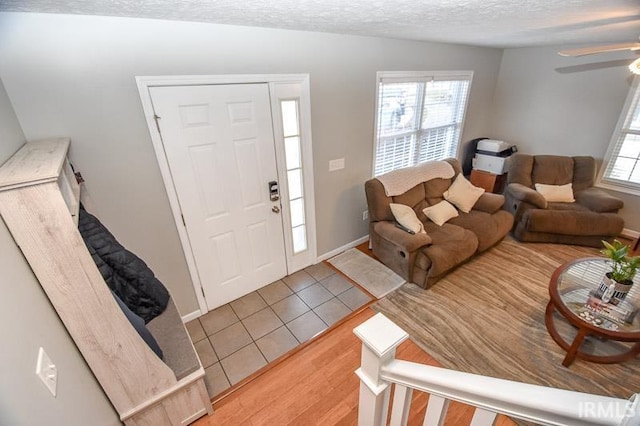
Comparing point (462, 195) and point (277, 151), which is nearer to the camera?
point (277, 151)

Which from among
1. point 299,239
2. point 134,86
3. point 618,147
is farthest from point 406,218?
point 618,147

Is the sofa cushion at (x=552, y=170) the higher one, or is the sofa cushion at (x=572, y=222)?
the sofa cushion at (x=552, y=170)

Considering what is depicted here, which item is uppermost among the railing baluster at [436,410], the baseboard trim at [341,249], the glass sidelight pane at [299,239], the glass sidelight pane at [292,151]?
the glass sidelight pane at [292,151]

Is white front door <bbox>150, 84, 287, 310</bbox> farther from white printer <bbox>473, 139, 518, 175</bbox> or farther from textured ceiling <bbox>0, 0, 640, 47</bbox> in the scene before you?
white printer <bbox>473, 139, 518, 175</bbox>

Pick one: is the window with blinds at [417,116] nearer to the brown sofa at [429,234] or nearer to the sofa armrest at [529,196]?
the brown sofa at [429,234]

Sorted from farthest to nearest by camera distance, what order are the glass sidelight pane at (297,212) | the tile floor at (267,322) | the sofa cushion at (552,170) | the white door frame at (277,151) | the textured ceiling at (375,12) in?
the sofa cushion at (552,170)
the glass sidelight pane at (297,212)
the tile floor at (267,322)
the white door frame at (277,151)
the textured ceiling at (375,12)

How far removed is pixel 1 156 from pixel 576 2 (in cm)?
276

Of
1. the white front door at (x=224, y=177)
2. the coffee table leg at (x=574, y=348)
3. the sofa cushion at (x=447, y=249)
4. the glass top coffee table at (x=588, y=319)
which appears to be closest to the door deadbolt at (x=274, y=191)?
the white front door at (x=224, y=177)

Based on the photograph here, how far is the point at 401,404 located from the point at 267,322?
168cm

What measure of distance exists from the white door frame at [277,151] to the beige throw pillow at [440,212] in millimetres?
1334

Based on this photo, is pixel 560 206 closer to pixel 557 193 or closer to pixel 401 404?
pixel 557 193

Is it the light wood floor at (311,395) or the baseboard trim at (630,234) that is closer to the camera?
the light wood floor at (311,395)

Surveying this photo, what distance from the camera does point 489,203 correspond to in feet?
10.5

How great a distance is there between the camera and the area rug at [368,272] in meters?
2.72
